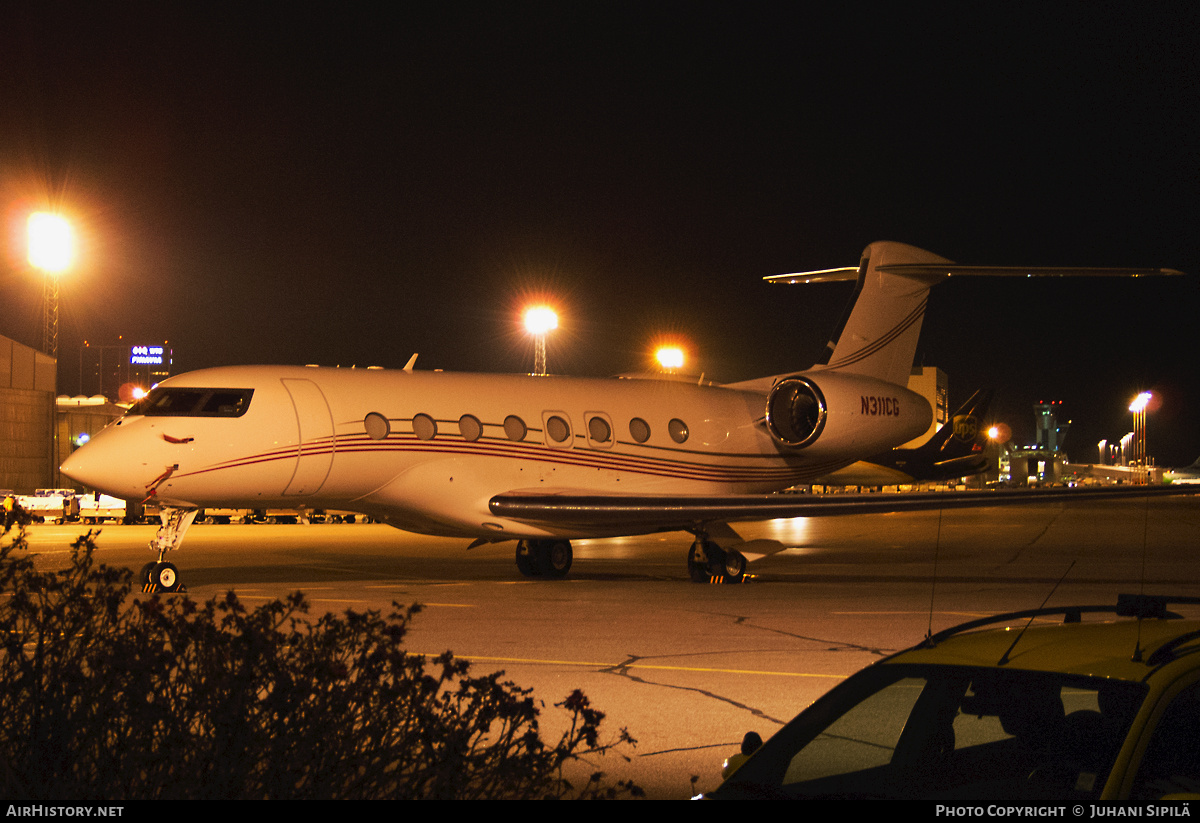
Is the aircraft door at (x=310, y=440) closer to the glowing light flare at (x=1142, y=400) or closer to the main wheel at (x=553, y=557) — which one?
the main wheel at (x=553, y=557)

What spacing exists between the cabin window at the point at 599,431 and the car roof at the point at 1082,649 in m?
15.0

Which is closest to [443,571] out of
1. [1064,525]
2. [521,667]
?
[521,667]

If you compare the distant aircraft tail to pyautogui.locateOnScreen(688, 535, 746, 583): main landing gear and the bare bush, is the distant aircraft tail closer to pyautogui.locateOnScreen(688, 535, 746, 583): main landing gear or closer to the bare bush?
pyautogui.locateOnScreen(688, 535, 746, 583): main landing gear

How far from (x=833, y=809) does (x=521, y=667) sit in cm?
640

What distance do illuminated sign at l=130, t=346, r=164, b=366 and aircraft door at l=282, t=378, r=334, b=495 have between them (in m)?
131

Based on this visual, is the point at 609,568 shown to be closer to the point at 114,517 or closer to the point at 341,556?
the point at 341,556

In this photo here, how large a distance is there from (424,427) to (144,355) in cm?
13150

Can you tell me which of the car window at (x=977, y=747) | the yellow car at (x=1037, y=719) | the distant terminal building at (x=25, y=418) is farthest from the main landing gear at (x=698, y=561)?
the distant terminal building at (x=25, y=418)

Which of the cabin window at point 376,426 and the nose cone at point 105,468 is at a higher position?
the cabin window at point 376,426

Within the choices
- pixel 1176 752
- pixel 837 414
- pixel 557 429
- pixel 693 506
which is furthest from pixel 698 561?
pixel 1176 752

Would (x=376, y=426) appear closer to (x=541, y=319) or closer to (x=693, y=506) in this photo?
(x=693, y=506)

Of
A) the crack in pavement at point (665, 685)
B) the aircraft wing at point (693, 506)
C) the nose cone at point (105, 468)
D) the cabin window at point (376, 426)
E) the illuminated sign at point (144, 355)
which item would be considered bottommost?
the crack in pavement at point (665, 685)

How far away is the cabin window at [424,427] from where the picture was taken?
1752cm

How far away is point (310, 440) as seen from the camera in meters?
16.6
